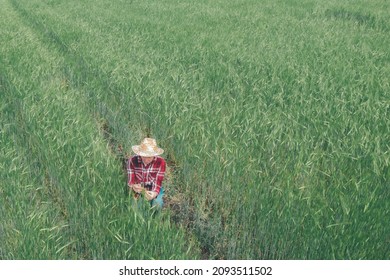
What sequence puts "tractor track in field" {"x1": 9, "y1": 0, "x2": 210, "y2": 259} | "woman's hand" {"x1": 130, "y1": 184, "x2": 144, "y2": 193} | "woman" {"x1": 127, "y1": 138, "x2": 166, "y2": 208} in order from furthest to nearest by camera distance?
"tractor track in field" {"x1": 9, "y1": 0, "x2": 210, "y2": 259} < "woman" {"x1": 127, "y1": 138, "x2": 166, "y2": 208} < "woman's hand" {"x1": 130, "y1": 184, "x2": 144, "y2": 193}

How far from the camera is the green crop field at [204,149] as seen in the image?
9.50 ft

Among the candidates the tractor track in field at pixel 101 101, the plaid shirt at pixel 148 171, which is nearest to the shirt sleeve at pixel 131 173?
the plaid shirt at pixel 148 171

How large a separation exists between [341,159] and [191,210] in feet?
4.30

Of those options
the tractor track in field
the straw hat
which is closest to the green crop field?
the tractor track in field

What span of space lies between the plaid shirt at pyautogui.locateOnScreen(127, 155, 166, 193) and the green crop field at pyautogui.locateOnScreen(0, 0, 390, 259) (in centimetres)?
12

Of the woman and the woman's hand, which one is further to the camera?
the woman

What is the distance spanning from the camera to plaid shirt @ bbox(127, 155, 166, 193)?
3.48 m

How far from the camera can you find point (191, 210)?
157 inches

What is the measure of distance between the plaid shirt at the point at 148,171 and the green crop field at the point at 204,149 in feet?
0.40

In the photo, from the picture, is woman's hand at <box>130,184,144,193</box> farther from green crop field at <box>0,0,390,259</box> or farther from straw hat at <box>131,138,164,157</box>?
straw hat at <box>131,138,164,157</box>

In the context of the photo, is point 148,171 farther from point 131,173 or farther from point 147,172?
point 131,173

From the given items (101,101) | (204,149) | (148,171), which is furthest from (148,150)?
(101,101)

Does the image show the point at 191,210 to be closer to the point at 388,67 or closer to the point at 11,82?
the point at 11,82

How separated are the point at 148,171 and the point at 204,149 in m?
0.67
